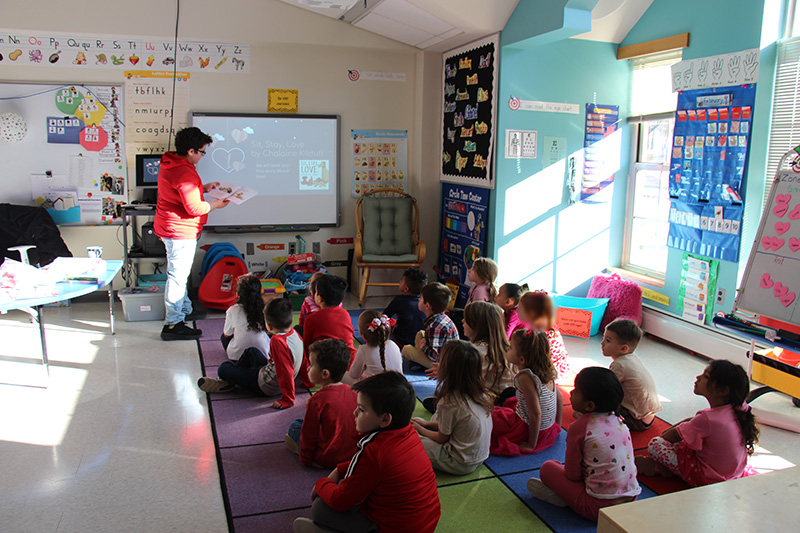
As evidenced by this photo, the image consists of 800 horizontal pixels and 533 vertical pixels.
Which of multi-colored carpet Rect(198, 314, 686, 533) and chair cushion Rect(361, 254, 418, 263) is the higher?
chair cushion Rect(361, 254, 418, 263)

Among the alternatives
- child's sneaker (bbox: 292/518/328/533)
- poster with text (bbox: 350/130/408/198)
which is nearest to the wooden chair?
poster with text (bbox: 350/130/408/198)

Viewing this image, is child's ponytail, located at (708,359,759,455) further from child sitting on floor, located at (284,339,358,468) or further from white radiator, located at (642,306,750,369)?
white radiator, located at (642,306,750,369)

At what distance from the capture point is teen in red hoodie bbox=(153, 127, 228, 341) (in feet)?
15.2

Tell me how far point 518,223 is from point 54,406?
3.71m

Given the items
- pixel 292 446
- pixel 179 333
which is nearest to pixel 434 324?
pixel 292 446

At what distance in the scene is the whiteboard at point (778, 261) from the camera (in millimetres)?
3475

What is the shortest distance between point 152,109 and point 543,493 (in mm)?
4820

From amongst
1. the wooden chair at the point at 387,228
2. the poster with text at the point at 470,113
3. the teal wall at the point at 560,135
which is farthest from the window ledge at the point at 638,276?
the wooden chair at the point at 387,228

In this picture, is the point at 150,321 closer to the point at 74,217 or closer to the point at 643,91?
the point at 74,217

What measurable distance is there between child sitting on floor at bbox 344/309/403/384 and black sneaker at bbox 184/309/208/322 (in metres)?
2.51

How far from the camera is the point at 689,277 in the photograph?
4.85 meters

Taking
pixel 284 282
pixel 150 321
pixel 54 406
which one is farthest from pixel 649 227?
pixel 54 406

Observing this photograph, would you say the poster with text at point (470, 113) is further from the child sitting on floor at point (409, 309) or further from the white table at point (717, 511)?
the white table at point (717, 511)

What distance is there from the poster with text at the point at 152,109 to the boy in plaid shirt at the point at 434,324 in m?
3.20
